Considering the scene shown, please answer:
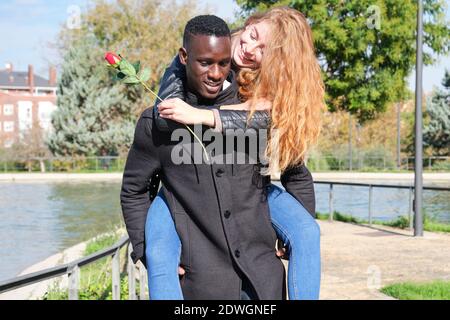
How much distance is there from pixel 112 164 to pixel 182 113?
146 ft

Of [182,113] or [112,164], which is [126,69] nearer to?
[182,113]

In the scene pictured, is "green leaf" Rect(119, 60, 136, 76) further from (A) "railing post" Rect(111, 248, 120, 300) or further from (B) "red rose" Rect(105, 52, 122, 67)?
(A) "railing post" Rect(111, 248, 120, 300)

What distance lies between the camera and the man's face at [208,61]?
9.21 feet

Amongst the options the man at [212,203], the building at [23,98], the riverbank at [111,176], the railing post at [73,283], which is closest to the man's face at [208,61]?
the man at [212,203]

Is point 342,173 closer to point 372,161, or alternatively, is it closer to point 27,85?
point 372,161

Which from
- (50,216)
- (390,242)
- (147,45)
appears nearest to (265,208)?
(390,242)

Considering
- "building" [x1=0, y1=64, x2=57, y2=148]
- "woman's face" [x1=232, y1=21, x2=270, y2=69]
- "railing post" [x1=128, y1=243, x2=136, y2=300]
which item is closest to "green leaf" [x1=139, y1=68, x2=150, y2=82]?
"woman's face" [x1=232, y1=21, x2=270, y2=69]

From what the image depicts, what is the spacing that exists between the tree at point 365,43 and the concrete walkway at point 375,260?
9.26 ft

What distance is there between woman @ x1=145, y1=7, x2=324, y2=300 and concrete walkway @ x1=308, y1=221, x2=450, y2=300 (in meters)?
5.49

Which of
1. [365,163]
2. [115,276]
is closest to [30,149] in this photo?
[365,163]

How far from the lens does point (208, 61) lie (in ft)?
9.24

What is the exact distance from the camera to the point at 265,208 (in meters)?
2.95

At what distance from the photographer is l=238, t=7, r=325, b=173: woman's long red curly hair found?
2.84 meters

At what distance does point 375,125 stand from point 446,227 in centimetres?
3955
